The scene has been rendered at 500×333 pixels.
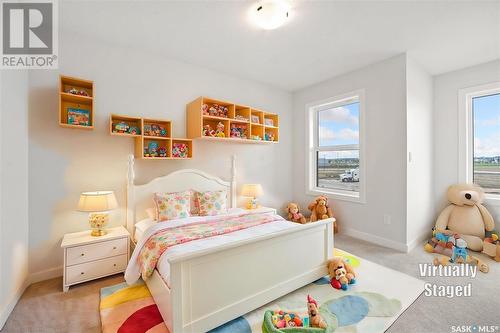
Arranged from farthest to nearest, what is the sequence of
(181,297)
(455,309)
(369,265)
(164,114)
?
(164,114), (369,265), (455,309), (181,297)

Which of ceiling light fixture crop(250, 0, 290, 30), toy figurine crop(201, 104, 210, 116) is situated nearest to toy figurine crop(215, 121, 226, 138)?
toy figurine crop(201, 104, 210, 116)

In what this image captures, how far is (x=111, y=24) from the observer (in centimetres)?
237

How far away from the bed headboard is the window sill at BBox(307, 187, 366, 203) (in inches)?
62.8

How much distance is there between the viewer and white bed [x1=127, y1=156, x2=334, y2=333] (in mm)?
1506

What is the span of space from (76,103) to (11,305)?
193 cm

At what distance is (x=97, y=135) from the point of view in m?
2.62

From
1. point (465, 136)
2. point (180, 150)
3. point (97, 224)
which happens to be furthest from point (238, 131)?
point (465, 136)

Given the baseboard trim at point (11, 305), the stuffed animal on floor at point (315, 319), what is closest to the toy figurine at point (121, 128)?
the baseboard trim at point (11, 305)

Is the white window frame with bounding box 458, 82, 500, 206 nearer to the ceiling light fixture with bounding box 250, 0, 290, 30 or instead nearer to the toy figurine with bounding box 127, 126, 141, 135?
the ceiling light fixture with bounding box 250, 0, 290, 30

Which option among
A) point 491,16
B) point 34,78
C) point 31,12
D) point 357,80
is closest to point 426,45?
point 491,16

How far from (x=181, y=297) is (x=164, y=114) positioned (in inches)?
92.0

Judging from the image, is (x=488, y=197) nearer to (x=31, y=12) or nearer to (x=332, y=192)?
(x=332, y=192)

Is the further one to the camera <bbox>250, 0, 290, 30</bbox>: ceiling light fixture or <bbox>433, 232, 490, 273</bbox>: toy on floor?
<bbox>433, 232, 490, 273</bbox>: toy on floor

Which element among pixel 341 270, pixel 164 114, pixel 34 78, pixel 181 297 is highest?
pixel 34 78
